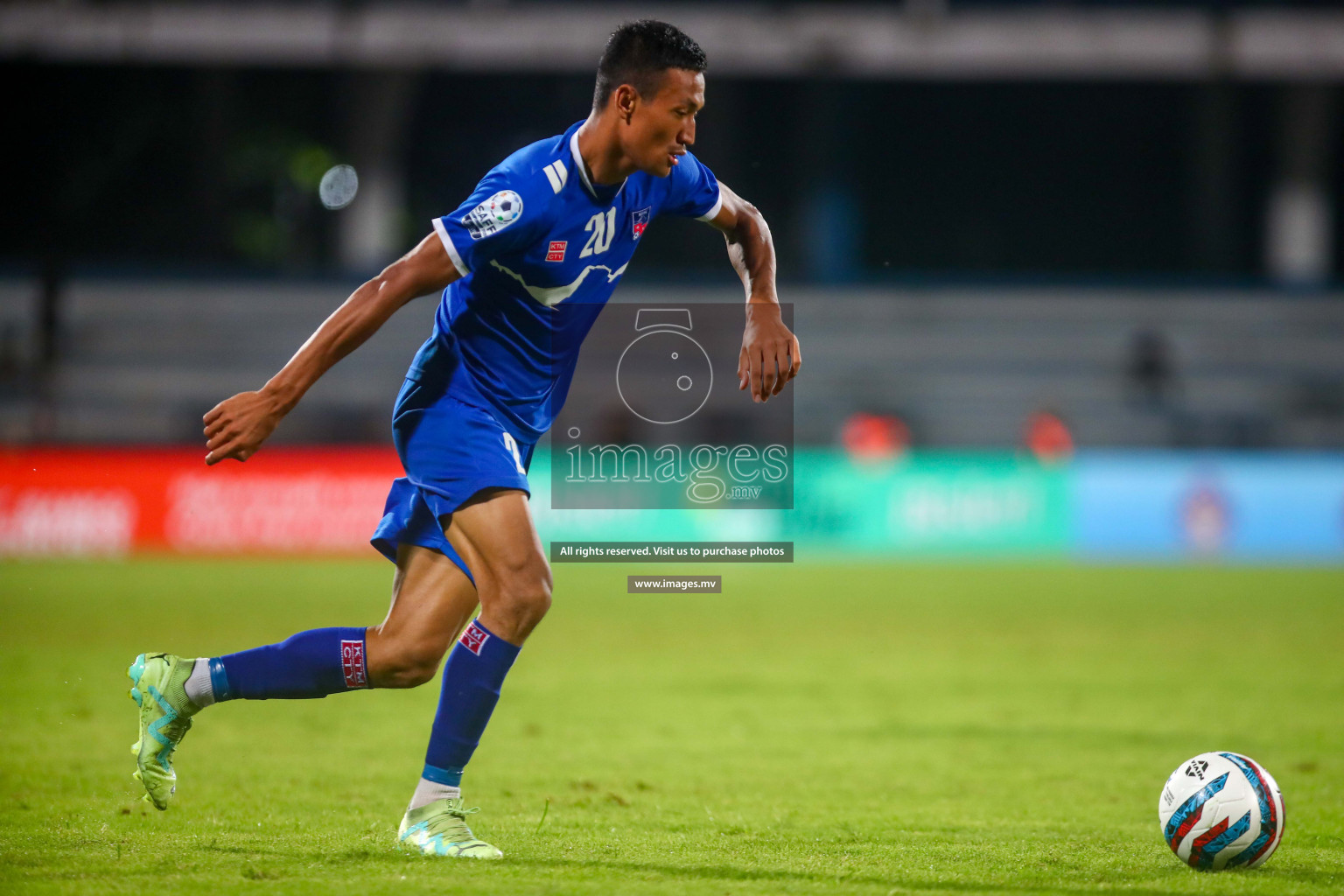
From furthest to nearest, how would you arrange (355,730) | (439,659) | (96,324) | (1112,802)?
(96,324), (355,730), (1112,802), (439,659)

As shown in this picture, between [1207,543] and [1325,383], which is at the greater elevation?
[1325,383]

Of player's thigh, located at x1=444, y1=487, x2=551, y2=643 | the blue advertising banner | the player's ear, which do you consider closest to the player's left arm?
the player's ear

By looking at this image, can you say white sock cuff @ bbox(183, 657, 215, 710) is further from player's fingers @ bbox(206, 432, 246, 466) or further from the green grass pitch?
player's fingers @ bbox(206, 432, 246, 466)

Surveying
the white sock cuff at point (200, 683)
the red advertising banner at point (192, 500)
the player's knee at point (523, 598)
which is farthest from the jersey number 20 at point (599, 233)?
the red advertising banner at point (192, 500)

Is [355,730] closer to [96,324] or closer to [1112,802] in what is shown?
[1112,802]

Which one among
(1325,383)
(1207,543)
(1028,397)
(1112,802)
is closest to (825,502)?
(1207,543)

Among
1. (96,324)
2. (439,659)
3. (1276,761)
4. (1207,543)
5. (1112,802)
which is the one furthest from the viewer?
(96,324)

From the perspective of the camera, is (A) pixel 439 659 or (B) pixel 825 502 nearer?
(A) pixel 439 659

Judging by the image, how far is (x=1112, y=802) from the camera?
554cm

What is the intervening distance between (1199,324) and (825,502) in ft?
37.7

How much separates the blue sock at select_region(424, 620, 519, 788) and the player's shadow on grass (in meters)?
0.35

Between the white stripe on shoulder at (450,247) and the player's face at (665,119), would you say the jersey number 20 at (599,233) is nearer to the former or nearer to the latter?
the player's face at (665,119)

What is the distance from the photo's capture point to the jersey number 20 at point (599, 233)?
4402 millimetres

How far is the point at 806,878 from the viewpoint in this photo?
4020mm
